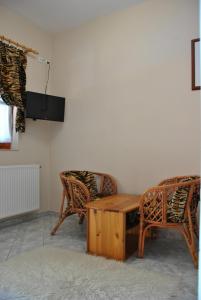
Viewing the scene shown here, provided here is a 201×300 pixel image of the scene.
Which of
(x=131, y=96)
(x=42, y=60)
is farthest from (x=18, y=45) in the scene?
(x=131, y=96)

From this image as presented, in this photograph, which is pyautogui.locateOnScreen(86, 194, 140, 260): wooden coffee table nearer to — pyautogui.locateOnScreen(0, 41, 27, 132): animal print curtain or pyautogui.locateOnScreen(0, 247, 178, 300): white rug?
pyautogui.locateOnScreen(0, 247, 178, 300): white rug

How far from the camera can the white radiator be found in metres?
3.39

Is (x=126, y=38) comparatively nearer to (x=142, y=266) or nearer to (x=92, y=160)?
(x=92, y=160)

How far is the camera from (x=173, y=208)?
7.94 ft

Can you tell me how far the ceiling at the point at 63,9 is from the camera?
3.39 metres

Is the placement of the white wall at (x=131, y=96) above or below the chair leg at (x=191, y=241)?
above

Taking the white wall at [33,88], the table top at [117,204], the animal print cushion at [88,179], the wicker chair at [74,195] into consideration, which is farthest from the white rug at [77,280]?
the white wall at [33,88]

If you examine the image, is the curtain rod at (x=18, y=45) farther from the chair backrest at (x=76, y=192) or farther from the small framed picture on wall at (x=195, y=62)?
the small framed picture on wall at (x=195, y=62)

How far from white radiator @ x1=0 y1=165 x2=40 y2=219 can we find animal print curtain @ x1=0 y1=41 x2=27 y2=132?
568 millimetres

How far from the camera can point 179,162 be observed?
3.10 m

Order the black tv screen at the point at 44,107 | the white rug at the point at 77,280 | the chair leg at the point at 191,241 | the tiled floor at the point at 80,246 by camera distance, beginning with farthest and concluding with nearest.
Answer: the black tv screen at the point at 44,107 → the chair leg at the point at 191,241 → the tiled floor at the point at 80,246 → the white rug at the point at 77,280

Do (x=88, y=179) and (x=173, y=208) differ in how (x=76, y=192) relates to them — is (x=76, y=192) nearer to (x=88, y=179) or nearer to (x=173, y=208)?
(x=88, y=179)

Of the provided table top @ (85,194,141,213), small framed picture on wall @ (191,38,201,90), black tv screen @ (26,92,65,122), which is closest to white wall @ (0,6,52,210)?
black tv screen @ (26,92,65,122)

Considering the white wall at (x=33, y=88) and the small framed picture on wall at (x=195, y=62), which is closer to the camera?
the small framed picture on wall at (x=195, y=62)
